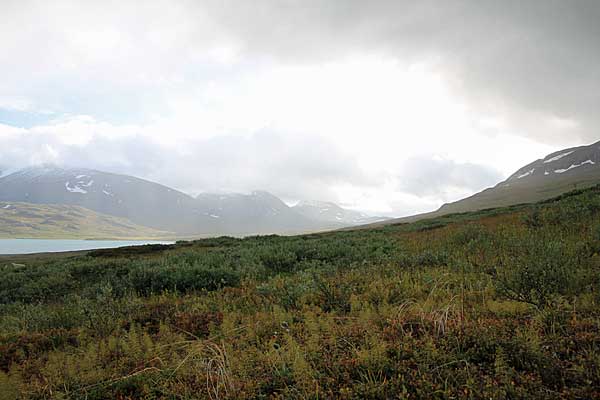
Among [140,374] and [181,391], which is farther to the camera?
[140,374]

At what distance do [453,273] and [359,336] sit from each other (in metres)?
4.17

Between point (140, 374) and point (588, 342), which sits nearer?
point (588, 342)

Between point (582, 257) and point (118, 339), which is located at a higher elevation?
point (582, 257)

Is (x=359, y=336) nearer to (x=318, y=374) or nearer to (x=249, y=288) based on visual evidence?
(x=318, y=374)

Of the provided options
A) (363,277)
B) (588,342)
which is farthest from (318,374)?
(363,277)

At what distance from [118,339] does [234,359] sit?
8.66ft

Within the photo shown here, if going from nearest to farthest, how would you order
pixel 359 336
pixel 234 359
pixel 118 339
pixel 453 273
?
pixel 234 359 → pixel 359 336 → pixel 118 339 → pixel 453 273

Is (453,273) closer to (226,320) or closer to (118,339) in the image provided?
(226,320)

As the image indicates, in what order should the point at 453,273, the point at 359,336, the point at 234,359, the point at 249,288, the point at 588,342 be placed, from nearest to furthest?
the point at 588,342 < the point at 234,359 < the point at 359,336 < the point at 453,273 < the point at 249,288

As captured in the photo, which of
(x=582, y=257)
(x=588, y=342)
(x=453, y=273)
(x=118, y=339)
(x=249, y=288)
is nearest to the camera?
(x=588, y=342)

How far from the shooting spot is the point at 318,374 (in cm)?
354

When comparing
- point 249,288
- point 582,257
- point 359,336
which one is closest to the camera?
point 359,336

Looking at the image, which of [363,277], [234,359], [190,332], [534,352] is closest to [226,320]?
[190,332]

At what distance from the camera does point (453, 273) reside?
297 inches
